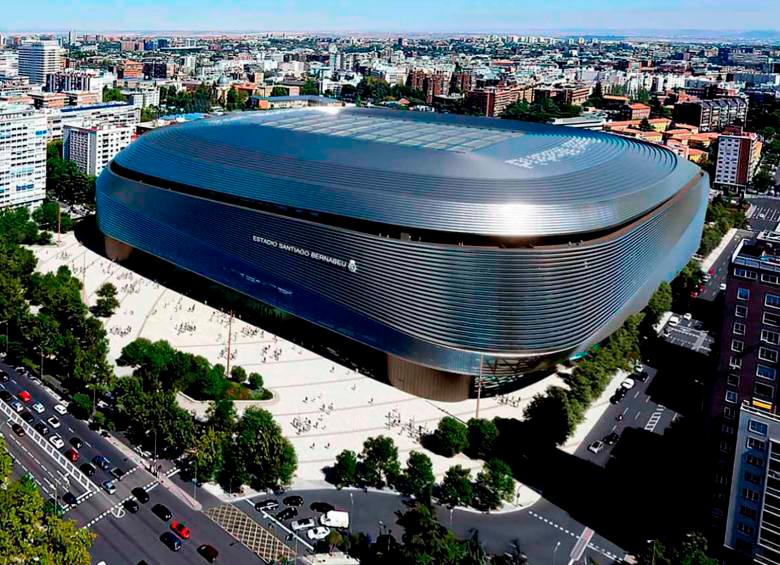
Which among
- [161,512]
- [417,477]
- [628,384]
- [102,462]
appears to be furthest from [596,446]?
[102,462]

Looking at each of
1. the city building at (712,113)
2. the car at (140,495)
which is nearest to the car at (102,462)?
the car at (140,495)

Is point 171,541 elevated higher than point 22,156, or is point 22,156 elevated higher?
point 22,156

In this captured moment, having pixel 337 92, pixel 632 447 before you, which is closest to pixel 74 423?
pixel 632 447

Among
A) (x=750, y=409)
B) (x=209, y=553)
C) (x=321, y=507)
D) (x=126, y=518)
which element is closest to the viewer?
(x=750, y=409)

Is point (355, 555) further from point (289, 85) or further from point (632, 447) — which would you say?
point (289, 85)

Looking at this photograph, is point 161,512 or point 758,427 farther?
point 161,512

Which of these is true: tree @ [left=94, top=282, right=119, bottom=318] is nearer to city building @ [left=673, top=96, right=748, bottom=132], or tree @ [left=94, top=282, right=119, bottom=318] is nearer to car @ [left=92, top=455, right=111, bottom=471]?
car @ [left=92, top=455, right=111, bottom=471]

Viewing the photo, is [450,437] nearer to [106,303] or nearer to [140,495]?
[140,495]

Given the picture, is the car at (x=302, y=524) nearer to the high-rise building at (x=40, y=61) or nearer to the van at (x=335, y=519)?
the van at (x=335, y=519)
